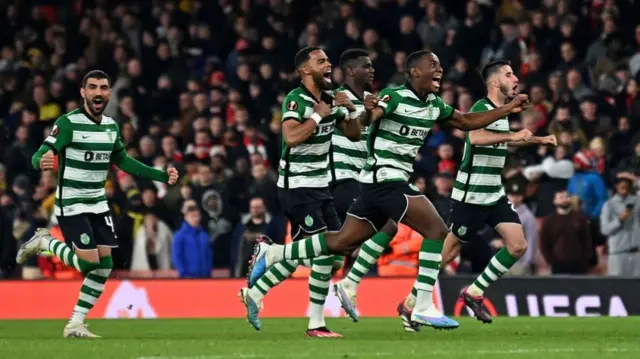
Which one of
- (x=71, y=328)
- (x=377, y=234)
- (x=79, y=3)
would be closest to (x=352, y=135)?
(x=377, y=234)

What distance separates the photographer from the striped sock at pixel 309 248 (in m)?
13.5

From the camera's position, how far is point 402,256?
19656 mm

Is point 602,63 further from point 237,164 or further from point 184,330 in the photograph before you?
point 184,330

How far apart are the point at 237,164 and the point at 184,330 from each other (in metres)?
6.54

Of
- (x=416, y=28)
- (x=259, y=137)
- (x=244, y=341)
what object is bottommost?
(x=244, y=341)

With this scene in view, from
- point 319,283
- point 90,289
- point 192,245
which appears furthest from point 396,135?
point 192,245

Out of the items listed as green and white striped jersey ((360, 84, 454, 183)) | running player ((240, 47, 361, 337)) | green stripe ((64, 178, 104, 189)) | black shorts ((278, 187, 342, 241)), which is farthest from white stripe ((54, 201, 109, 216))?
green and white striped jersey ((360, 84, 454, 183))

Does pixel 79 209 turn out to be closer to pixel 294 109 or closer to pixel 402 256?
pixel 294 109

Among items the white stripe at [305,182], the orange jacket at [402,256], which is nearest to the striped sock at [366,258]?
the white stripe at [305,182]

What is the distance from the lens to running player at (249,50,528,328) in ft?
44.4

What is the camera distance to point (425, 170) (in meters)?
21.6

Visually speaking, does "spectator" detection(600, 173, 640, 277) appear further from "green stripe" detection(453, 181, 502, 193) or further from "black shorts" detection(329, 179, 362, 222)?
"black shorts" detection(329, 179, 362, 222)

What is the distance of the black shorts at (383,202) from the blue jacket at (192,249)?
711cm

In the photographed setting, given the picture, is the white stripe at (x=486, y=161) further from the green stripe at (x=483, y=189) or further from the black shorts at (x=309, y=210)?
the black shorts at (x=309, y=210)
